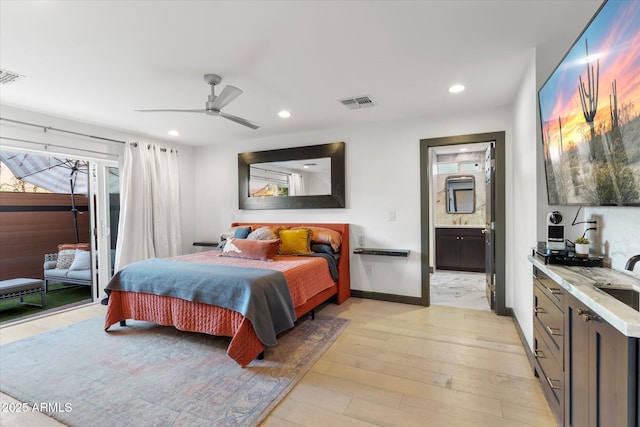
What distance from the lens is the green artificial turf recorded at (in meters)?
3.64

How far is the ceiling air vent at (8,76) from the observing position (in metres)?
2.46

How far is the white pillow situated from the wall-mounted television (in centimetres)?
563

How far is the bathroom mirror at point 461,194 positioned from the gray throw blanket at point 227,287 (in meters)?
4.63

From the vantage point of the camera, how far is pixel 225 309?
2.45 metres

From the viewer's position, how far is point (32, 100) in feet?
10.00

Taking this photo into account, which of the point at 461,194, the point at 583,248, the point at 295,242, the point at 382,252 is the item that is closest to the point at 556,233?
the point at 583,248

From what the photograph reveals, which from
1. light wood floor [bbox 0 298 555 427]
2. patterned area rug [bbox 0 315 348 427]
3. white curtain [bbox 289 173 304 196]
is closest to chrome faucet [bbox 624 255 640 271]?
light wood floor [bbox 0 298 555 427]

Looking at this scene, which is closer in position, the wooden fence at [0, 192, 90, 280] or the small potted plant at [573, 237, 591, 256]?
the small potted plant at [573, 237, 591, 256]

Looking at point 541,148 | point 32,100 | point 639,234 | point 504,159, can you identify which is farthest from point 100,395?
point 504,159

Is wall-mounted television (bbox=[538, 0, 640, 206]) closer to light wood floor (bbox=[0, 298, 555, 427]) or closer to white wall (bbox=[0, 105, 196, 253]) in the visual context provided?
light wood floor (bbox=[0, 298, 555, 427])

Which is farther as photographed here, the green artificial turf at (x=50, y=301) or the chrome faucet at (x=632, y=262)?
the green artificial turf at (x=50, y=301)

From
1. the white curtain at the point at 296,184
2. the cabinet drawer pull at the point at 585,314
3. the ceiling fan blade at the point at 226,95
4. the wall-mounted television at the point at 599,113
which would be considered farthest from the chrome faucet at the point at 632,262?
the white curtain at the point at 296,184

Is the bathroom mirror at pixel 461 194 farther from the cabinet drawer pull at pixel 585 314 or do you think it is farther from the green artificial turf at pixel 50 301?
the green artificial turf at pixel 50 301

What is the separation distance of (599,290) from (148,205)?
4896mm
